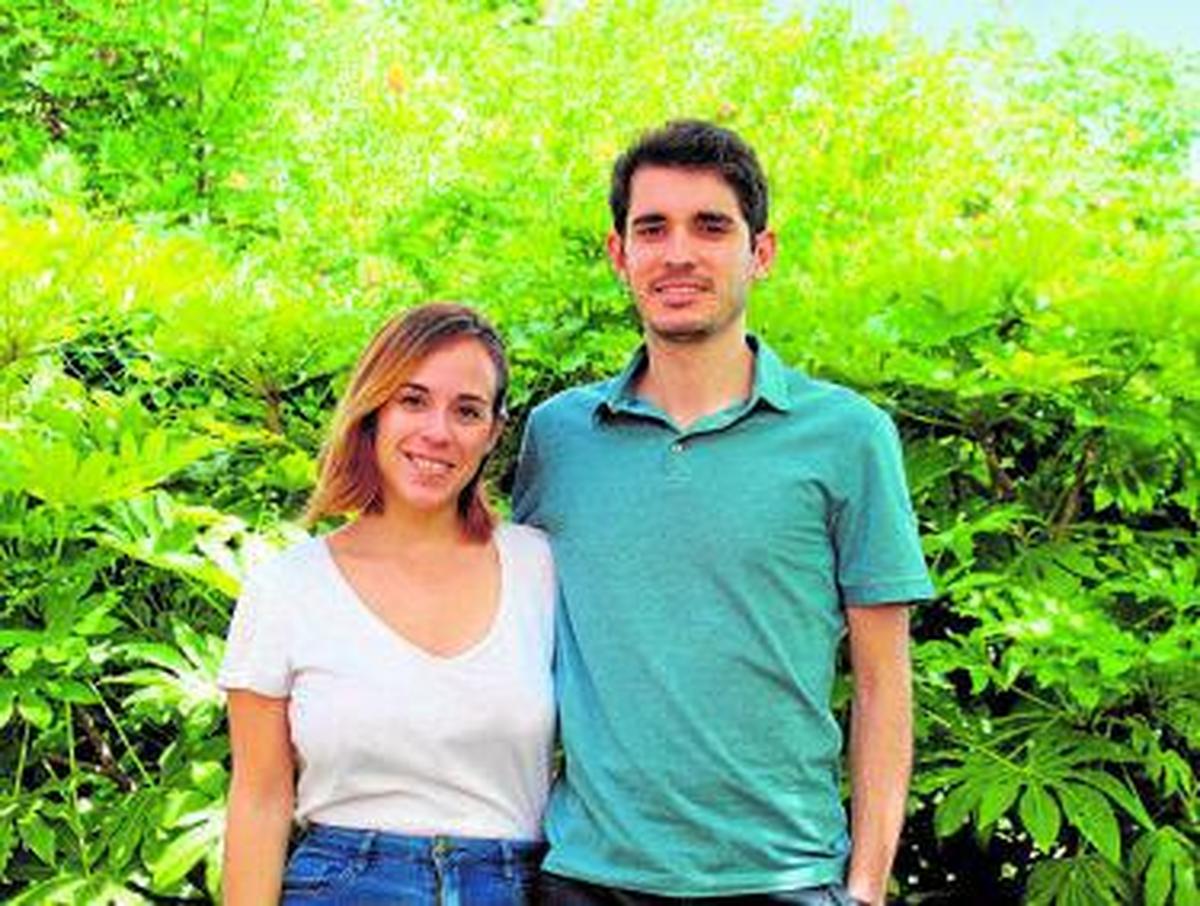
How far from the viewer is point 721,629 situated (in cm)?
255

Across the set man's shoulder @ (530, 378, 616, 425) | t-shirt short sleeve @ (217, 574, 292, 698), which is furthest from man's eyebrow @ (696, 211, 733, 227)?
t-shirt short sleeve @ (217, 574, 292, 698)

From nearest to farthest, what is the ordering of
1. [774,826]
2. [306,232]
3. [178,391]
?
1. [774,826]
2. [178,391]
3. [306,232]

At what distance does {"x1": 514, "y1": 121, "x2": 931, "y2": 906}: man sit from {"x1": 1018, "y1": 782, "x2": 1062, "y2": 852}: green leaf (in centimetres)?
65

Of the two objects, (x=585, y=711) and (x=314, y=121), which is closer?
(x=585, y=711)

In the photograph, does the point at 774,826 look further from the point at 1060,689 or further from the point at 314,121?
the point at 314,121

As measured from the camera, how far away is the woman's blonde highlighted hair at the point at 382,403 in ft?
9.00

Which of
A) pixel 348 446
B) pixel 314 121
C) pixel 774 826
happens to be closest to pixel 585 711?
pixel 774 826

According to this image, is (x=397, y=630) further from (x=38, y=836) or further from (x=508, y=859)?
(x=38, y=836)

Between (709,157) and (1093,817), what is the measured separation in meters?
1.36

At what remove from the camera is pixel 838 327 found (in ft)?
12.0

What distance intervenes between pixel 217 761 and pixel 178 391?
0.99 metres

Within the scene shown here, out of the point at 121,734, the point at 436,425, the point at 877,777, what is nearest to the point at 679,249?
the point at 436,425

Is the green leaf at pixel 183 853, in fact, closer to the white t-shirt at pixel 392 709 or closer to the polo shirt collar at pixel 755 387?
the white t-shirt at pixel 392 709

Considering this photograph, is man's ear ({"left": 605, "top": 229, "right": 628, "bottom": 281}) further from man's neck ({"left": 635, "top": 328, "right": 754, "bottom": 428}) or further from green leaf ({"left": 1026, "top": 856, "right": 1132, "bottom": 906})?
green leaf ({"left": 1026, "top": 856, "right": 1132, "bottom": 906})
